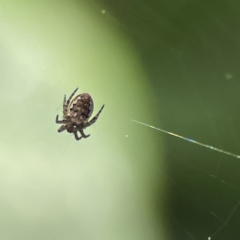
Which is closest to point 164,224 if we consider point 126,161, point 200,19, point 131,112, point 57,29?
point 126,161

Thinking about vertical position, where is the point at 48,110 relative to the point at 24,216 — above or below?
above

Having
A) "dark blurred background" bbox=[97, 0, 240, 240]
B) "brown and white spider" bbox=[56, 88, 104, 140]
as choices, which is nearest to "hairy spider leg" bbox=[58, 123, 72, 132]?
"brown and white spider" bbox=[56, 88, 104, 140]

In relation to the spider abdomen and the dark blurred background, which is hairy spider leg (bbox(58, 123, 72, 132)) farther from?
the dark blurred background

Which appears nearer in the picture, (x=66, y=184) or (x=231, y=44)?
(x=231, y=44)

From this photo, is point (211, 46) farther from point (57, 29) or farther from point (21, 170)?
point (21, 170)

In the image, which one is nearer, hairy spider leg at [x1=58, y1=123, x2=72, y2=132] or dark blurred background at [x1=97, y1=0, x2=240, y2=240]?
dark blurred background at [x1=97, y1=0, x2=240, y2=240]

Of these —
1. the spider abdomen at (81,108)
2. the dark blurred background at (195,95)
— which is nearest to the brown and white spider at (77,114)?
the spider abdomen at (81,108)

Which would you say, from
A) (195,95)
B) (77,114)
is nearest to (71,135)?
(77,114)

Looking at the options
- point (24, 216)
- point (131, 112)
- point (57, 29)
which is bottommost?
point (24, 216)
